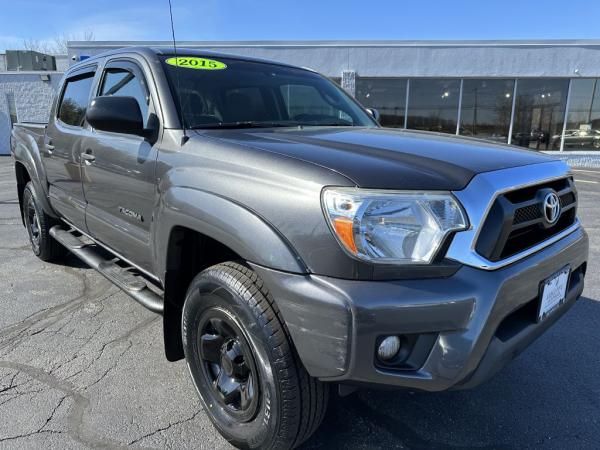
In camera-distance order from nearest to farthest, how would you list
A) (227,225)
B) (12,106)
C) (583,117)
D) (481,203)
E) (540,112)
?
(481,203)
(227,225)
(540,112)
(583,117)
(12,106)

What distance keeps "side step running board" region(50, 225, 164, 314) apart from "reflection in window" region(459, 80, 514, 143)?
13275 millimetres

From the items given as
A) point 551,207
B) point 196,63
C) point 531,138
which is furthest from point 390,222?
point 531,138

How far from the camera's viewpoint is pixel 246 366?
1.97m

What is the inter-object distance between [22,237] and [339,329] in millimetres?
5799

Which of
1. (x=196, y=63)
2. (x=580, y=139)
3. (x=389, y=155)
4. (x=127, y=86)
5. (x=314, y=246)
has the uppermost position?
(x=196, y=63)

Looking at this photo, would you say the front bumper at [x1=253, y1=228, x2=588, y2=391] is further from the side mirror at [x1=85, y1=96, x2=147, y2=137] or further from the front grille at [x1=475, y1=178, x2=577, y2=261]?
the side mirror at [x1=85, y1=96, x2=147, y2=137]

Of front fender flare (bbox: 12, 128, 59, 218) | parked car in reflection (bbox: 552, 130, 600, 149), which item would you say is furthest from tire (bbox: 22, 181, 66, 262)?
parked car in reflection (bbox: 552, 130, 600, 149)

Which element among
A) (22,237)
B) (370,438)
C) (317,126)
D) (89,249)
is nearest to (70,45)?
(22,237)

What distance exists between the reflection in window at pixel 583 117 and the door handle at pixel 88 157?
15.6 metres

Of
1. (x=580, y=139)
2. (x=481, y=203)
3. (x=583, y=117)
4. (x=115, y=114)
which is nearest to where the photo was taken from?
(x=481, y=203)

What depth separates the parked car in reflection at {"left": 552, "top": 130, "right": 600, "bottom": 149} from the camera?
15078 millimetres

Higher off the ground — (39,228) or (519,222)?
(519,222)

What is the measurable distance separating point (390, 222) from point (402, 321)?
332mm

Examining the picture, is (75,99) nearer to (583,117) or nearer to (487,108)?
(487,108)
